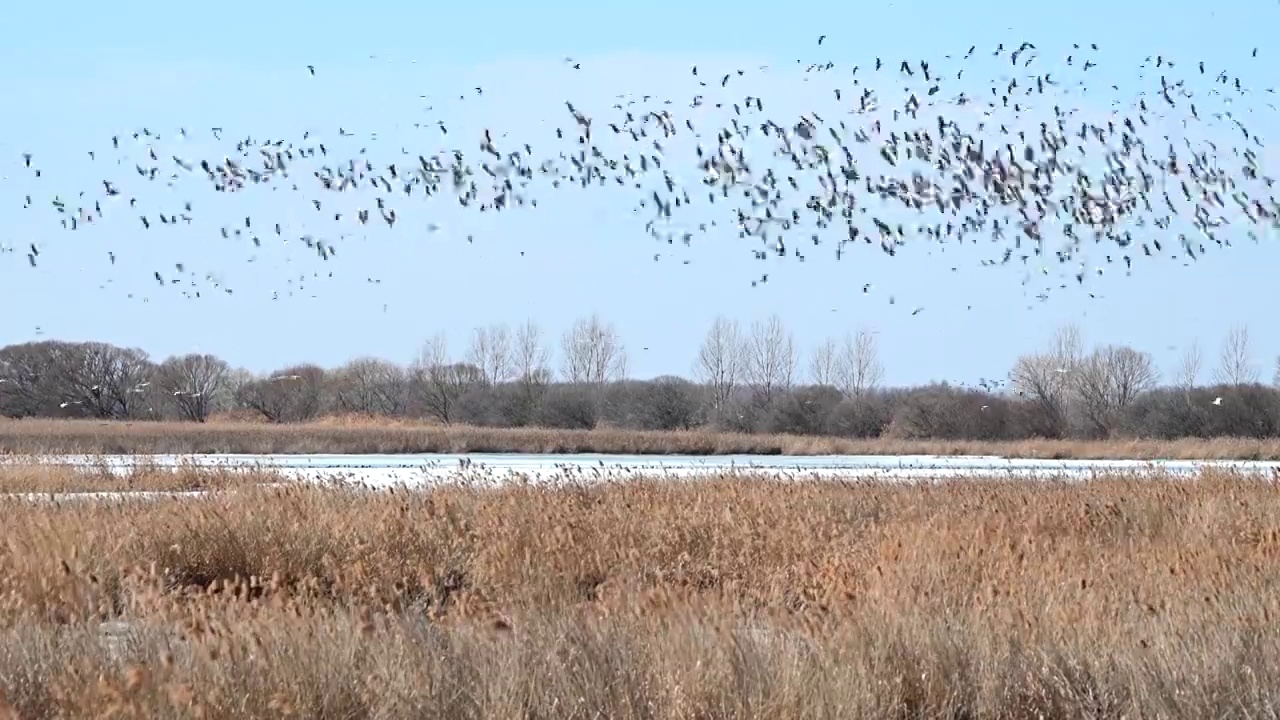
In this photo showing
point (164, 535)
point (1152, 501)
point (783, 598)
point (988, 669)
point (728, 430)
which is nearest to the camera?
point (988, 669)

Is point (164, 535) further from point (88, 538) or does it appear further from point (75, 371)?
point (75, 371)

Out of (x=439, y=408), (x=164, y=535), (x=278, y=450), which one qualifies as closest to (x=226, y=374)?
(x=439, y=408)

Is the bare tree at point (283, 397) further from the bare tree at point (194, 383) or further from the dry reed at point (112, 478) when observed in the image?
the dry reed at point (112, 478)

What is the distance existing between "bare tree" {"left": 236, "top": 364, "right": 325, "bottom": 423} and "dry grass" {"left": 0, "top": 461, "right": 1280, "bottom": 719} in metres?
57.9

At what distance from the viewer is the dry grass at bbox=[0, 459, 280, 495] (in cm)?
1966

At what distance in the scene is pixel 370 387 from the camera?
81.7m

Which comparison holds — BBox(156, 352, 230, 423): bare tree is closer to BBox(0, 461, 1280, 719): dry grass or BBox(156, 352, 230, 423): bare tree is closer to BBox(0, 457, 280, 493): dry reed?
BBox(0, 457, 280, 493): dry reed

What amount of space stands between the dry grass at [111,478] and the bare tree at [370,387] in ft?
181

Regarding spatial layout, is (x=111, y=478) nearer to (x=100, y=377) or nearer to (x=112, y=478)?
(x=112, y=478)

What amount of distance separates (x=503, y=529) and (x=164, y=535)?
307cm

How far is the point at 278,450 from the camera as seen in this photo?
41.6 m

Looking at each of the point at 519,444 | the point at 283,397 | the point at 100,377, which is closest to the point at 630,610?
the point at 519,444

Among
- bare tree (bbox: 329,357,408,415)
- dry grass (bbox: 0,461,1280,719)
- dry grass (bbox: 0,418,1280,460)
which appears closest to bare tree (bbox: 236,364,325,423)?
bare tree (bbox: 329,357,408,415)

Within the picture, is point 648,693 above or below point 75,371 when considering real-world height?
below
